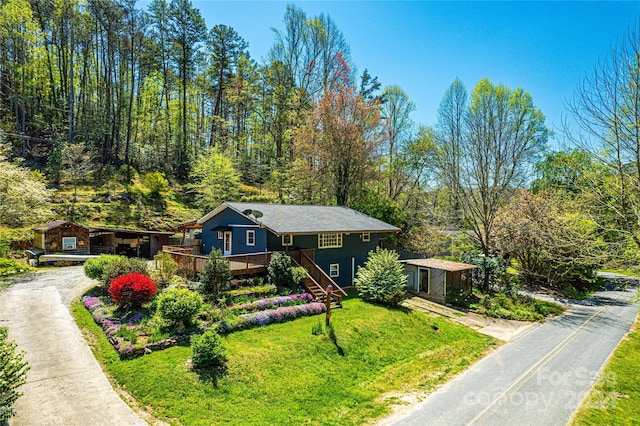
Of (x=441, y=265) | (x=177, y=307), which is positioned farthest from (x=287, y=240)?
(x=441, y=265)

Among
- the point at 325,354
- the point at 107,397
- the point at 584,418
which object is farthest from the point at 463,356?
the point at 107,397

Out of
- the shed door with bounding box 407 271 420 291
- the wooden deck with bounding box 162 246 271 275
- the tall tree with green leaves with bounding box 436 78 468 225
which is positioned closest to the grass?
the shed door with bounding box 407 271 420 291

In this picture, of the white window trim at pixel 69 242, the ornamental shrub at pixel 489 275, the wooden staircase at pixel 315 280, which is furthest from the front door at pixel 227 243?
the ornamental shrub at pixel 489 275

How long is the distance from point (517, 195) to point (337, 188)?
52.5ft

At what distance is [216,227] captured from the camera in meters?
22.4

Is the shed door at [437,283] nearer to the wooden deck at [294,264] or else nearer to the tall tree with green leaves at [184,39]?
the wooden deck at [294,264]

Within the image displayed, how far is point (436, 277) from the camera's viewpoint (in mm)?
21438

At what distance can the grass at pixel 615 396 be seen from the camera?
30.2 feet

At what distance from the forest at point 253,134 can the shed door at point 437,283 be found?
602 cm

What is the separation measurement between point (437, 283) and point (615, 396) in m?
11.1

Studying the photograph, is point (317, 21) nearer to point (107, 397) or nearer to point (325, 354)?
point (325, 354)

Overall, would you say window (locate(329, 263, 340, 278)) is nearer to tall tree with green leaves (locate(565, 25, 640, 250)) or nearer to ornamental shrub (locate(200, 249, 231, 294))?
ornamental shrub (locate(200, 249, 231, 294))

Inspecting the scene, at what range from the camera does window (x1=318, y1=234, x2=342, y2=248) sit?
66.6 feet

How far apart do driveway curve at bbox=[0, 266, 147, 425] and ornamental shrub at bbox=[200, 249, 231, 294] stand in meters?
4.91
